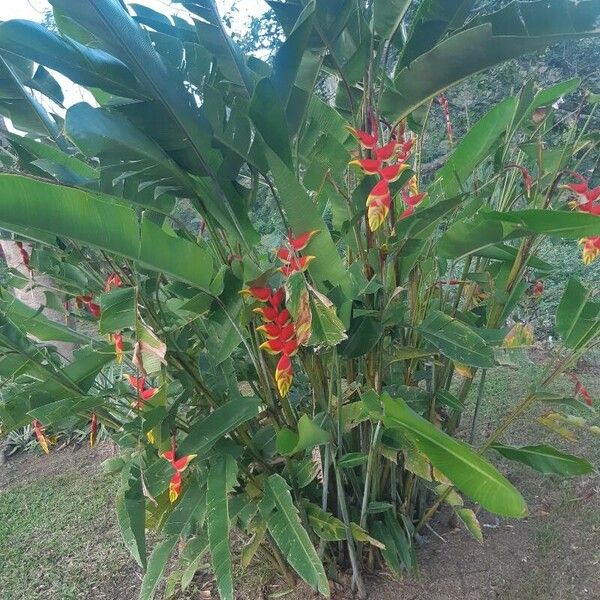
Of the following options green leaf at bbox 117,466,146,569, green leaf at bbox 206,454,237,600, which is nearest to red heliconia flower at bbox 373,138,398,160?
green leaf at bbox 206,454,237,600

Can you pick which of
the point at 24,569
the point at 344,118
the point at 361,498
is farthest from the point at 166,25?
the point at 24,569

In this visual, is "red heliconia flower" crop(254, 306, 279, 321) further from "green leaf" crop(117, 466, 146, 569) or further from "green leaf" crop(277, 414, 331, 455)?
"green leaf" crop(117, 466, 146, 569)

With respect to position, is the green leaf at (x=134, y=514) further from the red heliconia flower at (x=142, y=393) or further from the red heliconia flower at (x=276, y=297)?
the red heliconia flower at (x=276, y=297)

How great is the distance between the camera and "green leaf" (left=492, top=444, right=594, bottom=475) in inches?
46.6

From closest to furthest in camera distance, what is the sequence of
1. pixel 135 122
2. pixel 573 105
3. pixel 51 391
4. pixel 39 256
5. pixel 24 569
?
pixel 135 122
pixel 51 391
pixel 39 256
pixel 24 569
pixel 573 105

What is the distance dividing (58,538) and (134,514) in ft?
3.83

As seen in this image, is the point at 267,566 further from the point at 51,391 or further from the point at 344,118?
the point at 344,118

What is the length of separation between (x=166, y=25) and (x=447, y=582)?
1.48 metres

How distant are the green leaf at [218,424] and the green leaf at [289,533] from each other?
0.18 m

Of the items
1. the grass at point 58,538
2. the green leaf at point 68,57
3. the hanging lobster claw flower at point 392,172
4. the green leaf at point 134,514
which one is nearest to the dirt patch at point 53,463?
the grass at point 58,538

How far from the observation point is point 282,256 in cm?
92

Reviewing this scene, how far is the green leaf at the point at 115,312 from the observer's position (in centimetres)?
96

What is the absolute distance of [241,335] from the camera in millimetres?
1031

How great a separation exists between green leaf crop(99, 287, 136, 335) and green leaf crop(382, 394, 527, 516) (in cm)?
50
